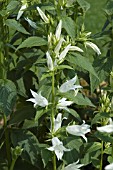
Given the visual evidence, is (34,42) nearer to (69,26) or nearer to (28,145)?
(69,26)

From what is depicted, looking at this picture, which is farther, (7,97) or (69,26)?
(7,97)

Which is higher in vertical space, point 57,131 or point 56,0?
point 56,0

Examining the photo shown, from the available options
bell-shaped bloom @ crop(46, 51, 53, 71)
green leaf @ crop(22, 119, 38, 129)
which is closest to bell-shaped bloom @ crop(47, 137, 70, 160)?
bell-shaped bloom @ crop(46, 51, 53, 71)

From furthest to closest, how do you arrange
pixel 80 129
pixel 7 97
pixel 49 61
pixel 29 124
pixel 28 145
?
pixel 29 124 < pixel 28 145 < pixel 7 97 < pixel 80 129 < pixel 49 61

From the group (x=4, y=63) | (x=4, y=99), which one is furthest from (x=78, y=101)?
(x=4, y=63)

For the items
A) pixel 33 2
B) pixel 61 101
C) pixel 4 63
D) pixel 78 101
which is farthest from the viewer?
pixel 4 63

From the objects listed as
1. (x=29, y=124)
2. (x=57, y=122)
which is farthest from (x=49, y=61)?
(x=29, y=124)

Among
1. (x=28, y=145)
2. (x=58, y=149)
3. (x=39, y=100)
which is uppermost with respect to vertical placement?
(x=39, y=100)

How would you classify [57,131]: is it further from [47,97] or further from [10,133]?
[10,133]
